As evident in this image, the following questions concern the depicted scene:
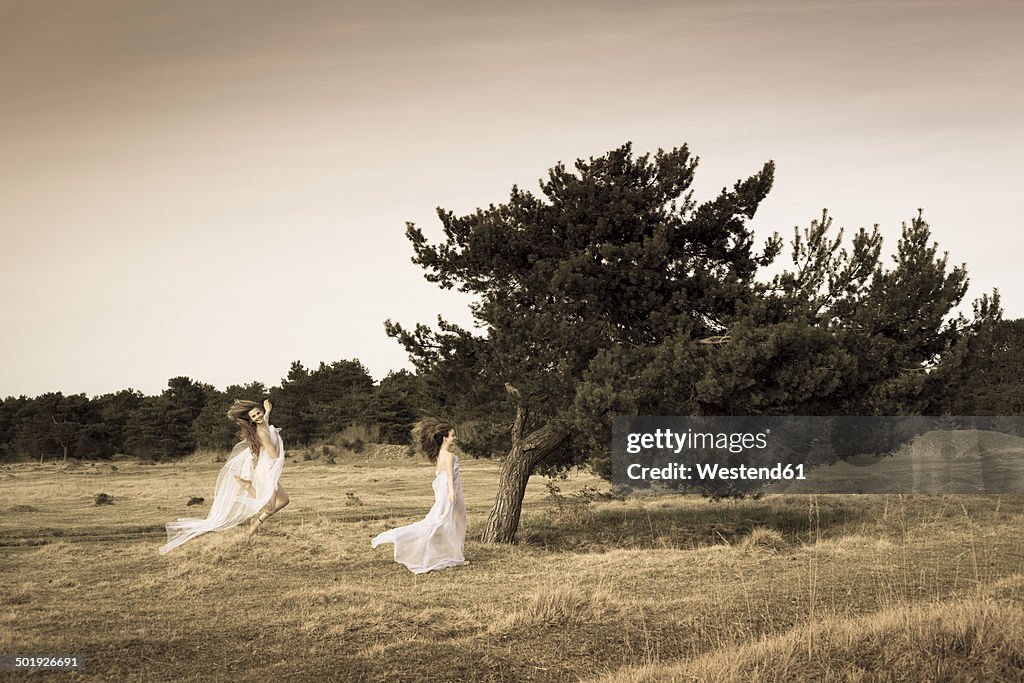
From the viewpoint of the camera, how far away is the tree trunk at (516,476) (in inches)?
723

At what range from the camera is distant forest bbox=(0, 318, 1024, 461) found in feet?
190

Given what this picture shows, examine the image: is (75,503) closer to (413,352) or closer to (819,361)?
(413,352)

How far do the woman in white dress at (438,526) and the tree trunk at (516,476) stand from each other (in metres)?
3.85

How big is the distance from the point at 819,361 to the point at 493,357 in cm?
634

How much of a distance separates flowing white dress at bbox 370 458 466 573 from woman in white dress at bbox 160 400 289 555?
2.06m

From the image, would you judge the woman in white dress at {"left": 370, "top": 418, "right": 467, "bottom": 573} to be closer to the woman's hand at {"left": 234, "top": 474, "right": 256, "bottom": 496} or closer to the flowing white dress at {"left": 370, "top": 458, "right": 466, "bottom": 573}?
the flowing white dress at {"left": 370, "top": 458, "right": 466, "bottom": 573}

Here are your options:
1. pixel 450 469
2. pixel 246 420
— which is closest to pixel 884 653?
pixel 450 469

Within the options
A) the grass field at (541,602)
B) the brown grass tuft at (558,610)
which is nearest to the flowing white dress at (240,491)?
the grass field at (541,602)

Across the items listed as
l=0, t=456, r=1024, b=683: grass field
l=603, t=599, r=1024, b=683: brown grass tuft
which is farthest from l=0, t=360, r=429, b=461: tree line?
l=603, t=599, r=1024, b=683: brown grass tuft

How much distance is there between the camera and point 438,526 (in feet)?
46.5

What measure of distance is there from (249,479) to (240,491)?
100cm

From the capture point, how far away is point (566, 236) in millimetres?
18109
